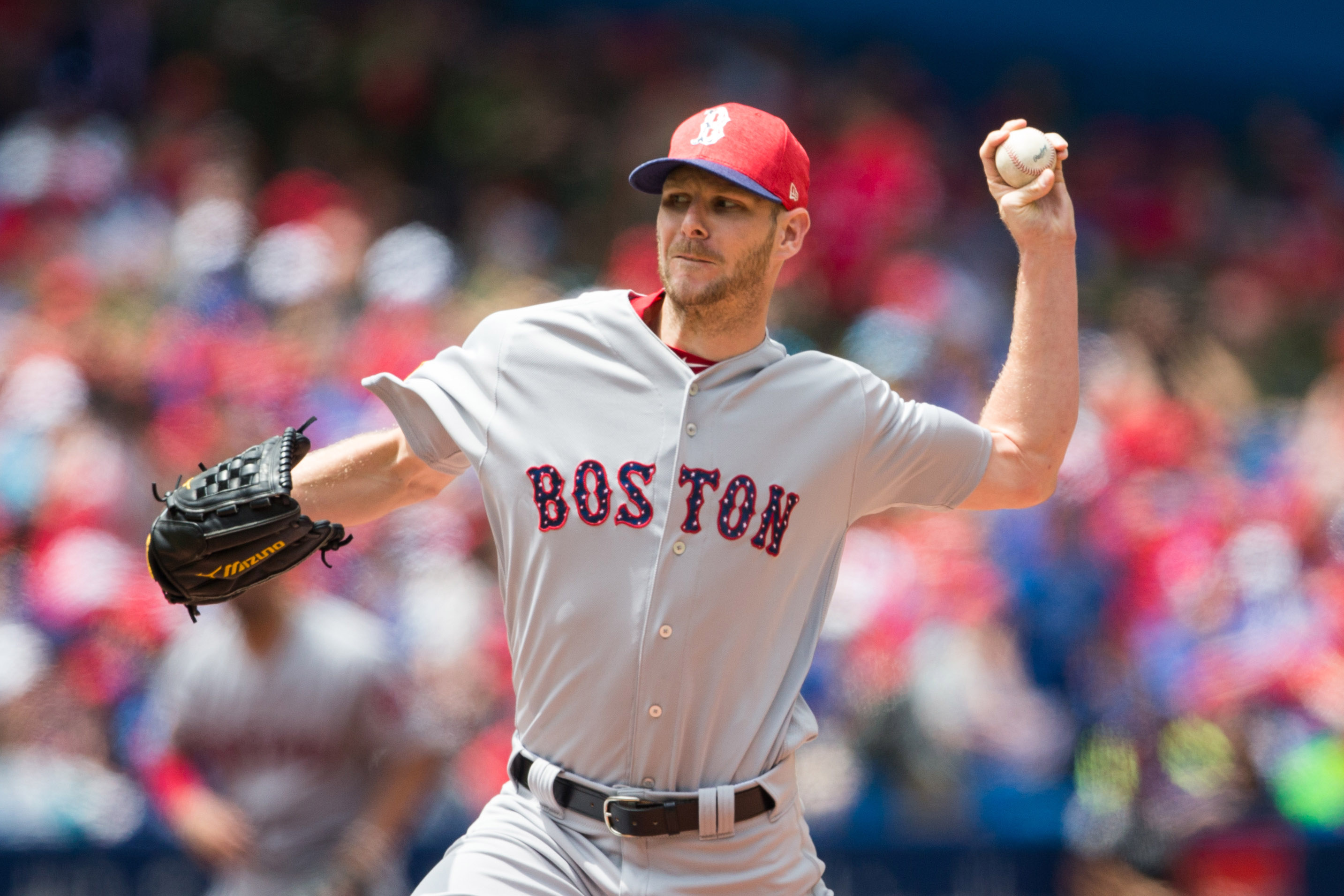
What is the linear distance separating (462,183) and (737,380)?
5.19m

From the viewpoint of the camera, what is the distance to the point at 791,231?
8.20 ft

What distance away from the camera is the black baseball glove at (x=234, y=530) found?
7.04 feet

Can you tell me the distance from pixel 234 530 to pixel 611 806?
0.72m

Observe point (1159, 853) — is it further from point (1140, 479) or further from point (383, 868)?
point (383, 868)

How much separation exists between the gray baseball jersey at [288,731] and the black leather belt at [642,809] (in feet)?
5.52

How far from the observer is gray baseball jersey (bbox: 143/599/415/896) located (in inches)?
147

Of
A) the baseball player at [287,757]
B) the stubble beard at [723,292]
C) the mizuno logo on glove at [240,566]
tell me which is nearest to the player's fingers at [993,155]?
the stubble beard at [723,292]

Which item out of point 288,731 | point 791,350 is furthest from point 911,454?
point 791,350

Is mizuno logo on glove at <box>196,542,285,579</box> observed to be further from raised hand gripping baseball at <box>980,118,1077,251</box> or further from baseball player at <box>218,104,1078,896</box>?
raised hand gripping baseball at <box>980,118,1077,251</box>

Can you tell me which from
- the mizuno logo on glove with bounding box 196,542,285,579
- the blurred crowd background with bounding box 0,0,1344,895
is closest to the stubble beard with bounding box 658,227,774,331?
the mizuno logo on glove with bounding box 196,542,285,579

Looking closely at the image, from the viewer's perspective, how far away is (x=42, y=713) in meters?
4.61

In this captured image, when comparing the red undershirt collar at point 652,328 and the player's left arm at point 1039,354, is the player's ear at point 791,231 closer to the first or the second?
the red undershirt collar at point 652,328

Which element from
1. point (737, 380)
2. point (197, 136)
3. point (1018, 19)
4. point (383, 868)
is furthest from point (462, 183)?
point (737, 380)

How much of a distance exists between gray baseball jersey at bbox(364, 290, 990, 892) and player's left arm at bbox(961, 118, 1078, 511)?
146 mm
